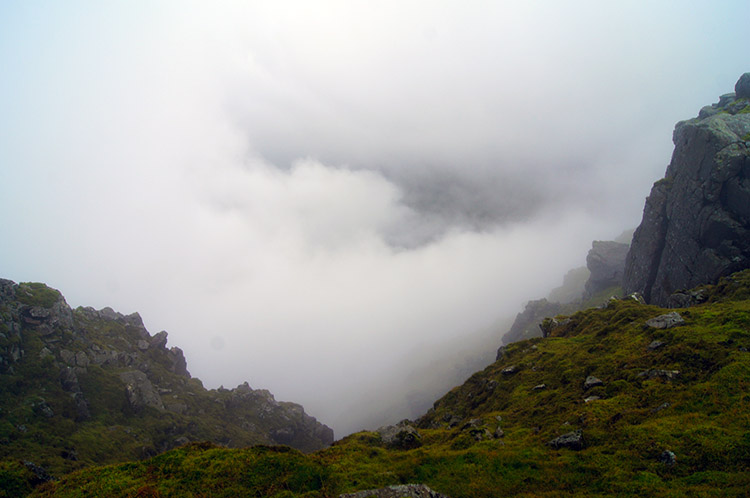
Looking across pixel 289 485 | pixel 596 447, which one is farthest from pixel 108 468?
pixel 596 447

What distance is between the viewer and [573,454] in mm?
21969

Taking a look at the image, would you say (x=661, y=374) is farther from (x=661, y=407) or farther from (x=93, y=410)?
(x=93, y=410)

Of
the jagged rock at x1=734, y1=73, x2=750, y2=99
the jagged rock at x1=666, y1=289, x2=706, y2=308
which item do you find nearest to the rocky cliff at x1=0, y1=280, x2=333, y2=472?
the jagged rock at x1=666, y1=289, x2=706, y2=308

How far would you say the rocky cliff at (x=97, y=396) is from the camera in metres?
91.7

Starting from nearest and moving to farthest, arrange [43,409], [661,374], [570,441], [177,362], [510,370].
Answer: [570,441]
[661,374]
[510,370]
[43,409]
[177,362]

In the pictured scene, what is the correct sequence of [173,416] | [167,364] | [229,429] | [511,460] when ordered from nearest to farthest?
1. [511,460]
2. [173,416]
3. [229,429]
4. [167,364]

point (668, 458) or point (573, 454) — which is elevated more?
point (668, 458)

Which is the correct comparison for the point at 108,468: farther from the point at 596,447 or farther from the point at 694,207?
the point at 694,207

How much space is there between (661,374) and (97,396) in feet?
495

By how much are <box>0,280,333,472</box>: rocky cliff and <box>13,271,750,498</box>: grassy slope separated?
3522 inches

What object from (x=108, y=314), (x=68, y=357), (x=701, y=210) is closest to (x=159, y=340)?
(x=108, y=314)

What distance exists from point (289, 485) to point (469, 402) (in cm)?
3273

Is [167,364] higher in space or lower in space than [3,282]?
lower

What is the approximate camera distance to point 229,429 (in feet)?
487
